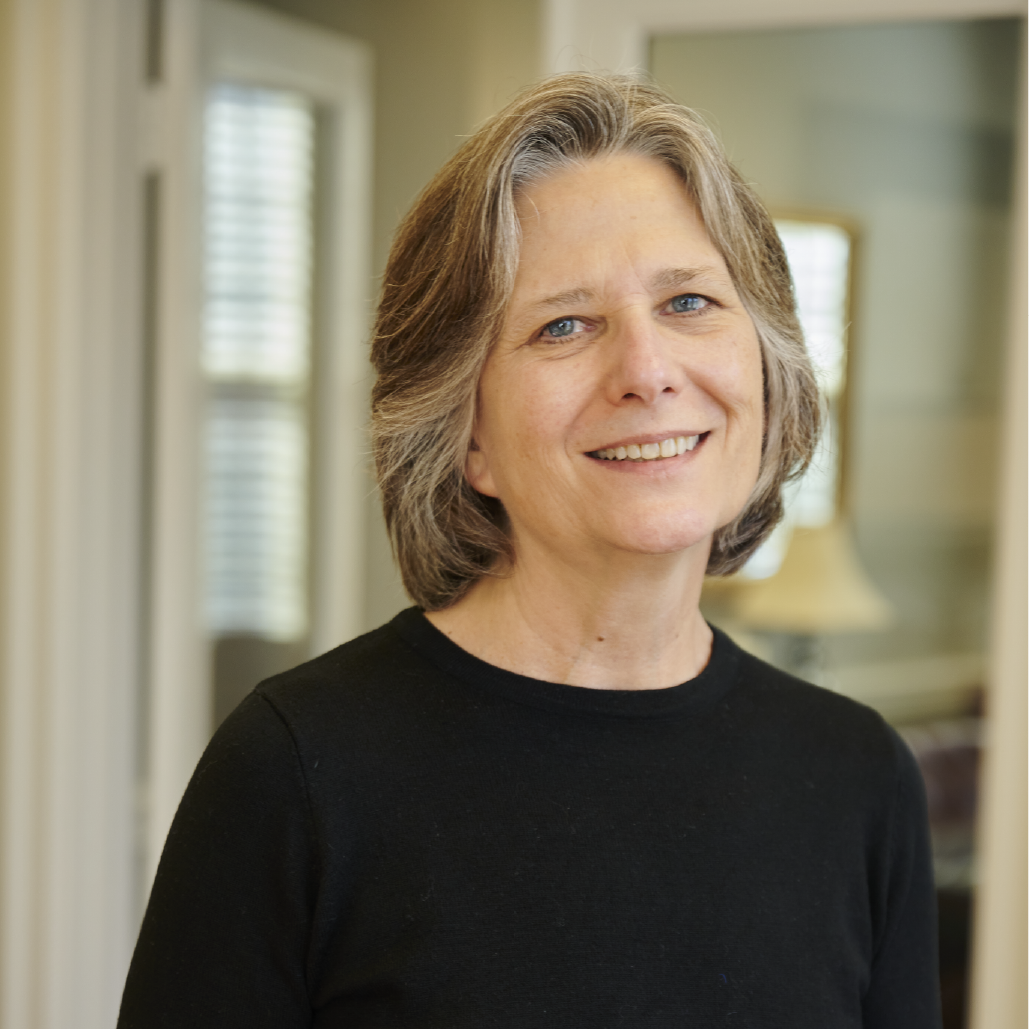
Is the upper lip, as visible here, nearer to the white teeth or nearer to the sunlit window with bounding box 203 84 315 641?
the white teeth

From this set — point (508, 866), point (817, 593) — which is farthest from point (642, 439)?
point (817, 593)

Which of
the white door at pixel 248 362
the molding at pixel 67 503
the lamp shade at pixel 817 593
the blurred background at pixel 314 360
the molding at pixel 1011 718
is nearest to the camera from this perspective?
the molding at pixel 1011 718

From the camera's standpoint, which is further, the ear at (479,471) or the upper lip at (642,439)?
the ear at (479,471)

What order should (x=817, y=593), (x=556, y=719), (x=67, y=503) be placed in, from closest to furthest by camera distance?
(x=556, y=719) < (x=67, y=503) < (x=817, y=593)

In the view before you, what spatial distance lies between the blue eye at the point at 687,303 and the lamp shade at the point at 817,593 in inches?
63.6

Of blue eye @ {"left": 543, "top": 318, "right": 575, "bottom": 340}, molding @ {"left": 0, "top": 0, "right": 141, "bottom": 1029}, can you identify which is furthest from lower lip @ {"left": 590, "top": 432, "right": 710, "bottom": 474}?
molding @ {"left": 0, "top": 0, "right": 141, "bottom": 1029}

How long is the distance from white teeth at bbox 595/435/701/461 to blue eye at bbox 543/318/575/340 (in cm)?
10

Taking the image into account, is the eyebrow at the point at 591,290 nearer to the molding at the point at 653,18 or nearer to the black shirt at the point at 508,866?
the black shirt at the point at 508,866

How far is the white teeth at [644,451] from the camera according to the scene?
0.92m

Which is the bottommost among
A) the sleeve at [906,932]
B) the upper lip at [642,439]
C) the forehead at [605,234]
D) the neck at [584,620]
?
the sleeve at [906,932]

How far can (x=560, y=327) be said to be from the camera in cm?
94

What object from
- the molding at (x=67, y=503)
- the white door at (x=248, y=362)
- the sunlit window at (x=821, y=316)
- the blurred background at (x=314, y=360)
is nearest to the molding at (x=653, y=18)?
the blurred background at (x=314, y=360)

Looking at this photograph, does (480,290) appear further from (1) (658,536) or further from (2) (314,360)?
(2) (314,360)

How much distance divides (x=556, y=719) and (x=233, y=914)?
289 millimetres
